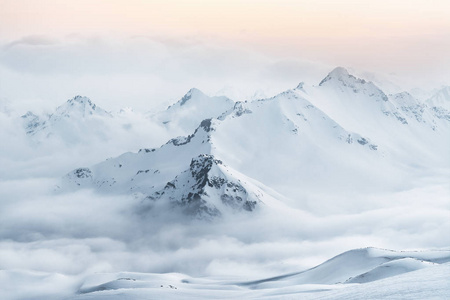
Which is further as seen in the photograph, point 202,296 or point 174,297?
point 202,296

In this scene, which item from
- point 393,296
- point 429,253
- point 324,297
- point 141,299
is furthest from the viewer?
point 429,253

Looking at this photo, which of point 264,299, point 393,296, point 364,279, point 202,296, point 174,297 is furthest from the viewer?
point 364,279

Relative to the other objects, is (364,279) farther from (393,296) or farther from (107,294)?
(393,296)

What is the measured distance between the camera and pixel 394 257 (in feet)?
634

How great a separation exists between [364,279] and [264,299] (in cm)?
9161

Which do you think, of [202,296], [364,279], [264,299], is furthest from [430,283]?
[364,279]

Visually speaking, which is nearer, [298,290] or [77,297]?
[77,297]

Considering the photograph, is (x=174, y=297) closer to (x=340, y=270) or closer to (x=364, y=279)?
(x=364, y=279)

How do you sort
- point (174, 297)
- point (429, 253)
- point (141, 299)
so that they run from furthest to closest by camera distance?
point (429, 253) → point (174, 297) → point (141, 299)

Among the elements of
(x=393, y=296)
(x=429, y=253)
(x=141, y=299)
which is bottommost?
(x=393, y=296)

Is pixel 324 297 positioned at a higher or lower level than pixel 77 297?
lower

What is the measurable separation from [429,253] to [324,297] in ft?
503

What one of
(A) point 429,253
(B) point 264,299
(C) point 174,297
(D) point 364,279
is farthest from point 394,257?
(B) point 264,299

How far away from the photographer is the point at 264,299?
70625mm
